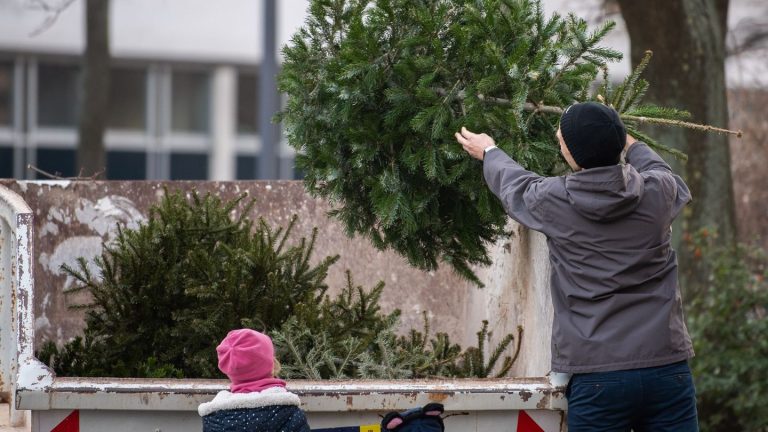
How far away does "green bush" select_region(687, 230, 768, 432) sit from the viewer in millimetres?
6895

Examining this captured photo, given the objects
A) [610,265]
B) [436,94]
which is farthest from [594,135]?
[436,94]

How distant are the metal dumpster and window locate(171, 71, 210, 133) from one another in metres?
18.1

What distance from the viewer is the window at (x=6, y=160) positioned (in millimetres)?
22156

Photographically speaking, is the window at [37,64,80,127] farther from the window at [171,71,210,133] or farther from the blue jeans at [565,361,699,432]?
the blue jeans at [565,361,699,432]

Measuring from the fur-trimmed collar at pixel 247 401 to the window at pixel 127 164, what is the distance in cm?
1963

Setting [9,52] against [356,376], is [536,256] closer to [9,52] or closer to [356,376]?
[356,376]

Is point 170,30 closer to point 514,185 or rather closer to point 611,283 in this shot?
point 514,185

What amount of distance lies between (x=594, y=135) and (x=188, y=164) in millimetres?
20448

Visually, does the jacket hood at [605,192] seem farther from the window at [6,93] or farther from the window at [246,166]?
the window at [6,93]

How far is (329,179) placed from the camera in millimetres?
4105

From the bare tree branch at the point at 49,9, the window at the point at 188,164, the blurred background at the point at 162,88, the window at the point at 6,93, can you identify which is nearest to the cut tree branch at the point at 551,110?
the blurred background at the point at 162,88

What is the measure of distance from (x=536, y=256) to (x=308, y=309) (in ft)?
2.82

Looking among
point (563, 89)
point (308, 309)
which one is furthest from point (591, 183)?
point (308, 309)

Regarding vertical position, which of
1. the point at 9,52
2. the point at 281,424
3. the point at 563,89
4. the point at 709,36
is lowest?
the point at 281,424
